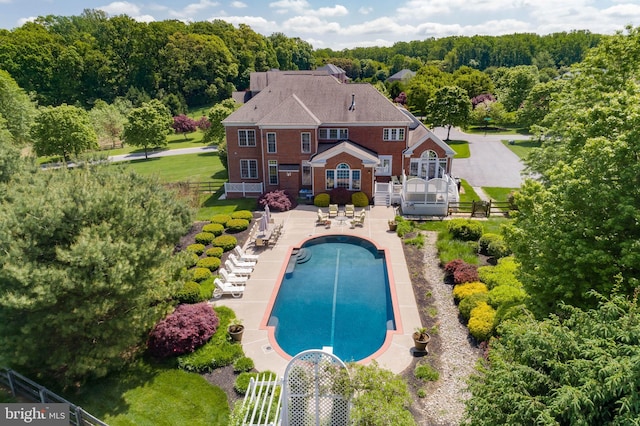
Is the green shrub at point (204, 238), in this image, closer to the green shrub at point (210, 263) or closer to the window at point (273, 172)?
the green shrub at point (210, 263)

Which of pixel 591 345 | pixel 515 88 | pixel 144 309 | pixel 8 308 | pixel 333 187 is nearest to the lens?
pixel 591 345

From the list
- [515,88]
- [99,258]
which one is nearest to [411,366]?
[99,258]

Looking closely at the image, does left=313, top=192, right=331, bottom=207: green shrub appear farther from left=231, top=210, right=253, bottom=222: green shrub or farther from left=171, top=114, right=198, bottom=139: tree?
left=171, top=114, right=198, bottom=139: tree

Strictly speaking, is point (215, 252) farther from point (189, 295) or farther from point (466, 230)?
point (466, 230)

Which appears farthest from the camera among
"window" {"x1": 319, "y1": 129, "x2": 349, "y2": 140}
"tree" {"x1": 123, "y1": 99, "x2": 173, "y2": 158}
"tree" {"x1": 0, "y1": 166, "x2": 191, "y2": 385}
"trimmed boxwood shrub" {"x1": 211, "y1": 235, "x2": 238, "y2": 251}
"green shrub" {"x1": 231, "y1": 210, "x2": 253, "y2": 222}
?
"tree" {"x1": 123, "y1": 99, "x2": 173, "y2": 158}

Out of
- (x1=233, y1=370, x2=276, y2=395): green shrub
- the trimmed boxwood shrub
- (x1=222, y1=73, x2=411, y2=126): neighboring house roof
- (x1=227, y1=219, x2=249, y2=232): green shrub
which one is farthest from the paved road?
(x1=233, y1=370, x2=276, y2=395): green shrub

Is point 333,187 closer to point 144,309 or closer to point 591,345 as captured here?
point 144,309
